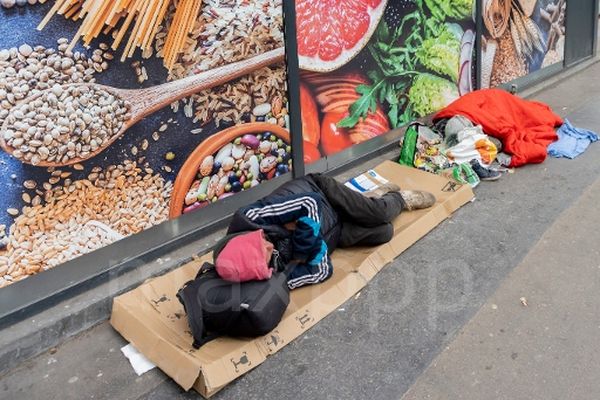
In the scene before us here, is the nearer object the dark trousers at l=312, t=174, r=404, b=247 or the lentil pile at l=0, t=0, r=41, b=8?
the lentil pile at l=0, t=0, r=41, b=8

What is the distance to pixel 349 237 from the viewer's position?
127 inches

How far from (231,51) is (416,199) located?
4.78 ft

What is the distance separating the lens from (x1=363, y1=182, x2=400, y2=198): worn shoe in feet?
12.2

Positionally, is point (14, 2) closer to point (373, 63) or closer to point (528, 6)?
point (373, 63)

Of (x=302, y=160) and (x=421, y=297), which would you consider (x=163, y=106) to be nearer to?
(x=302, y=160)

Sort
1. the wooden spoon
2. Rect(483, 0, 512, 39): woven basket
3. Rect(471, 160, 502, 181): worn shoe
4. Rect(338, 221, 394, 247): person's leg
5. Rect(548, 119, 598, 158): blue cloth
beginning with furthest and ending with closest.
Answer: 1. Rect(483, 0, 512, 39): woven basket
2. Rect(548, 119, 598, 158): blue cloth
3. Rect(471, 160, 502, 181): worn shoe
4. Rect(338, 221, 394, 247): person's leg
5. the wooden spoon

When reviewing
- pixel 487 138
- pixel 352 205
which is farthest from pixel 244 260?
pixel 487 138

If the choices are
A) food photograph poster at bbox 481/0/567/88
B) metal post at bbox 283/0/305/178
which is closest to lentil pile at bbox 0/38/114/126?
metal post at bbox 283/0/305/178

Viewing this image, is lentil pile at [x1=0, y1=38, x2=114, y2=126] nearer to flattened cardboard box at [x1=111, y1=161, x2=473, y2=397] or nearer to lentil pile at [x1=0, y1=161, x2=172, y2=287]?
lentil pile at [x1=0, y1=161, x2=172, y2=287]

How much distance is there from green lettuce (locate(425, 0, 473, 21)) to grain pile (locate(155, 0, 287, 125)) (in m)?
1.94

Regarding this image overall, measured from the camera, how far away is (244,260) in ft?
8.39

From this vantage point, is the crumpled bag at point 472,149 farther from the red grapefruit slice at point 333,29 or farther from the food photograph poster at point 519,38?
the food photograph poster at point 519,38

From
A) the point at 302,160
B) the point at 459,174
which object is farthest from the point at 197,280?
the point at 459,174

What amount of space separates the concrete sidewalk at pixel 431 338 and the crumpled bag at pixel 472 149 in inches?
35.4
